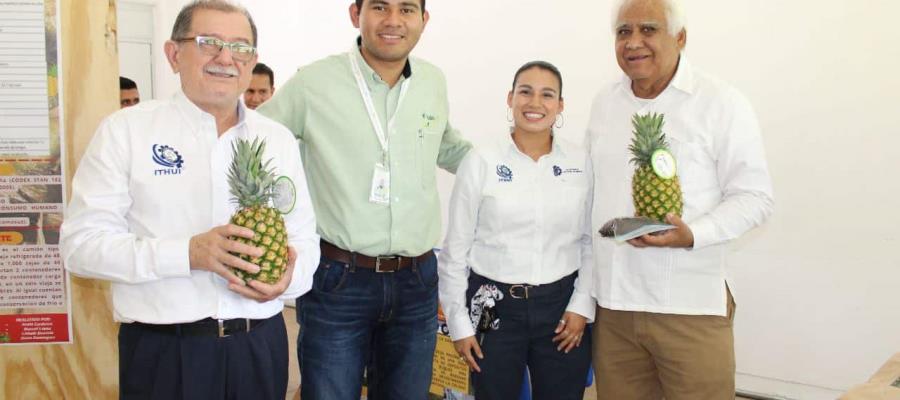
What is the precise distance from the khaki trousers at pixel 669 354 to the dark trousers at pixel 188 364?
1.42 m

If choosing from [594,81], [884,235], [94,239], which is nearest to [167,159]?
[94,239]

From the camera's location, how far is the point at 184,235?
1892mm

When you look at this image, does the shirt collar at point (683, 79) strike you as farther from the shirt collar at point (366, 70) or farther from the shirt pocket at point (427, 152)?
the shirt collar at point (366, 70)

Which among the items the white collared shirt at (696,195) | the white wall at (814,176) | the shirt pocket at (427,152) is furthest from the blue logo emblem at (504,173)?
the white wall at (814,176)

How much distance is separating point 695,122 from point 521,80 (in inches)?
28.5

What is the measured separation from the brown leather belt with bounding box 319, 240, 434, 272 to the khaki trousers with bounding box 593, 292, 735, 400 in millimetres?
905

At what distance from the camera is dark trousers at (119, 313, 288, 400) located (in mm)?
1882

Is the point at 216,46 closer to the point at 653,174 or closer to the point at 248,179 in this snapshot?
the point at 248,179

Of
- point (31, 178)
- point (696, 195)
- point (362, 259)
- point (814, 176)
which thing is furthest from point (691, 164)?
point (31, 178)

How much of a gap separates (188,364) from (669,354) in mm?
1738

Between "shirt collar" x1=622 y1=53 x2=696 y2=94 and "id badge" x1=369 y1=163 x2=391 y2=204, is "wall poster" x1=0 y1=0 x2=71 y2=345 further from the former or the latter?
"shirt collar" x1=622 y1=53 x2=696 y2=94

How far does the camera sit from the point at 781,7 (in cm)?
409

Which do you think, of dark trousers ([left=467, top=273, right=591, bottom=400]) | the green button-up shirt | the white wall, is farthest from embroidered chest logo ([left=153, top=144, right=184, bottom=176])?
the white wall

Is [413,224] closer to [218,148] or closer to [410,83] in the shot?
[410,83]
